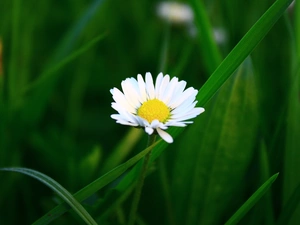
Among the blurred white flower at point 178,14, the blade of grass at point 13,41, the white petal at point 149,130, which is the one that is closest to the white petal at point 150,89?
the white petal at point 149,130

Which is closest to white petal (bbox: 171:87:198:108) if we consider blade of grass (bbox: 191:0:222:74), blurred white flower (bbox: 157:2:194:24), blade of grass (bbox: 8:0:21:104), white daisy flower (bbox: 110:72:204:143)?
white daisy flower (bbox: 110:72:204:143)

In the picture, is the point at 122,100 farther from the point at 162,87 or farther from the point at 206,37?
the point at 206,37

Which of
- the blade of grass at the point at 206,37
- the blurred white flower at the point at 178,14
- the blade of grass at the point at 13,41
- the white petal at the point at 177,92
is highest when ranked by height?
the blurred white flower at the point at 178,14

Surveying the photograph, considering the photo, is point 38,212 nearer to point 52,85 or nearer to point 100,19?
point 52,85

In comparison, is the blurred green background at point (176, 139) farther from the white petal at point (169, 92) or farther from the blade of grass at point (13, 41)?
the white petal at point (169, 92)

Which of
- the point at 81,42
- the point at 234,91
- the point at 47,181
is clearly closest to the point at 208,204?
the point at 234,91

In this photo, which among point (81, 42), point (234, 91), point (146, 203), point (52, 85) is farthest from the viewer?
point (81, 42)

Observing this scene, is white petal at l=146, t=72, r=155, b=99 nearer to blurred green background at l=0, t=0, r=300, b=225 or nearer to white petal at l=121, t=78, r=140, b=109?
white petal at l=121, t=78, r=140, b=109
